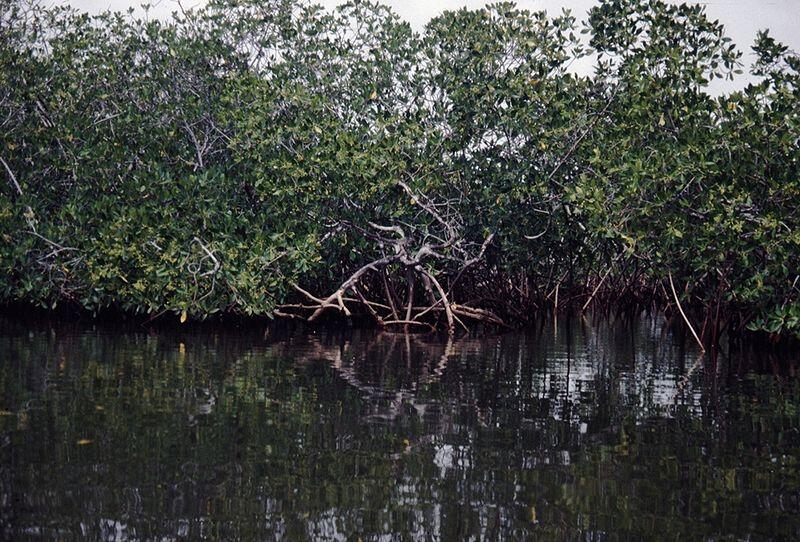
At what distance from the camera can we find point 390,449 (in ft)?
18.4

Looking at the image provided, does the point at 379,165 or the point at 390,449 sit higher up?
the point at 379,165

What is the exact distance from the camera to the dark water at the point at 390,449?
13.8 feet

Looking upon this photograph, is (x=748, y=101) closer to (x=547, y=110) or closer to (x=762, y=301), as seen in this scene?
(x=762, y=301)

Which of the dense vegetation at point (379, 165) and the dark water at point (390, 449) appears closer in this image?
the dark water at point (390, 449)

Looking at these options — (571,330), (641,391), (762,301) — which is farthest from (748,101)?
(571,330)

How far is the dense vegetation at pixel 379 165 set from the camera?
1130cm

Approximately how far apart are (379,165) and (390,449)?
8.08m

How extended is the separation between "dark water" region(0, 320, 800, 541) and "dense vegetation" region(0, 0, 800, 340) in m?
2.03

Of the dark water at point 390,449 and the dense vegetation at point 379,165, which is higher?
the dense vegetation at point 379,165

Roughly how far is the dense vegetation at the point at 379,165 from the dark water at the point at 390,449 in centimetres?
203

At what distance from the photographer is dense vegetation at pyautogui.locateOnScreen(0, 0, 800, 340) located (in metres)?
11.3

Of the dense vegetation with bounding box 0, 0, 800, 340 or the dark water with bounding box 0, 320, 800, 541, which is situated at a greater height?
the dense vegetation with bounding box 0, 0, 800, 340

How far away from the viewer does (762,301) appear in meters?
11.2

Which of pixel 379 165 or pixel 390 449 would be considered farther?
pixel 379 165
